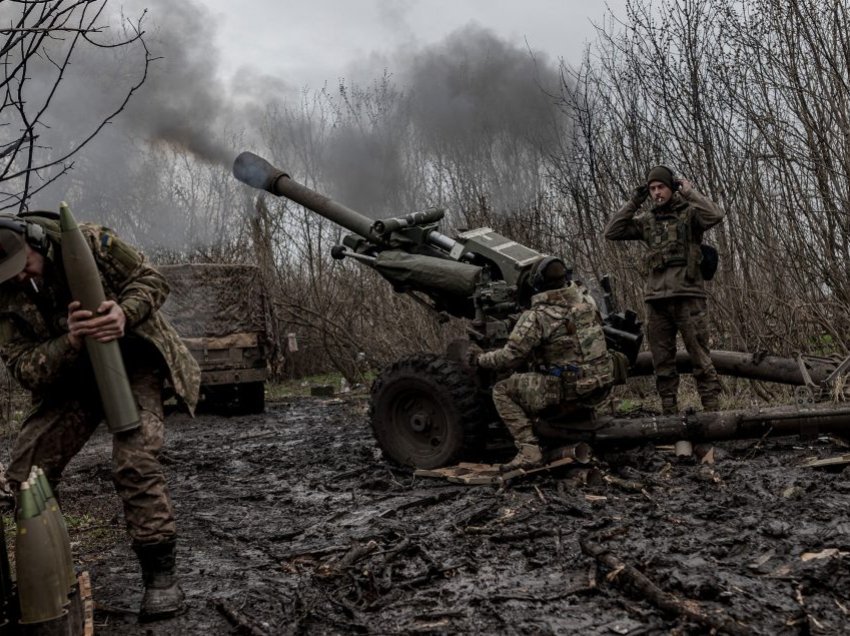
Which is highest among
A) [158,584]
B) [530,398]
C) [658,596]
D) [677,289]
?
[677,289]

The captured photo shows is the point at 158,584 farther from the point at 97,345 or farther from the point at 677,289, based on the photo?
the point at 677,289

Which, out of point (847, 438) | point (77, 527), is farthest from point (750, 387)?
point (77, 527)

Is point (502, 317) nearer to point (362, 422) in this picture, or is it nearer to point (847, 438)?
point (847, 438)

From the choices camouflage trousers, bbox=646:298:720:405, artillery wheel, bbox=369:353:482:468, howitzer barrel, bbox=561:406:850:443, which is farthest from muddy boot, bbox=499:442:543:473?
camouflage trousers, bbox=646:298:720:405

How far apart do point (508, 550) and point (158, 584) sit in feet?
5.43

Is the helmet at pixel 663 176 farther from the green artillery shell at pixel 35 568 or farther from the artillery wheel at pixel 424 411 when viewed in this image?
the green artillery shell at pixel 35 568

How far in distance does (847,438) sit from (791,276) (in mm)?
2454

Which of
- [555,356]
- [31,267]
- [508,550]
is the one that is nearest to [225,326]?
[555,356]

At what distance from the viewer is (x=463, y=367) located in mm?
6363

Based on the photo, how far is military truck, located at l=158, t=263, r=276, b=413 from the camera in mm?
11445

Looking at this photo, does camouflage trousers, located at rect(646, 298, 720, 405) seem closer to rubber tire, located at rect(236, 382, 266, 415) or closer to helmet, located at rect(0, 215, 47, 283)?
helmet, located at rect(0, 215, 47, 283)

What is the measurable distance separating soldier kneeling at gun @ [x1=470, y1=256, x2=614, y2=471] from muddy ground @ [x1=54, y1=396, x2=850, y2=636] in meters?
0.41

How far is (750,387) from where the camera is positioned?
321 inches

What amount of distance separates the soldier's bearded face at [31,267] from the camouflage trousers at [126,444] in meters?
0.50
